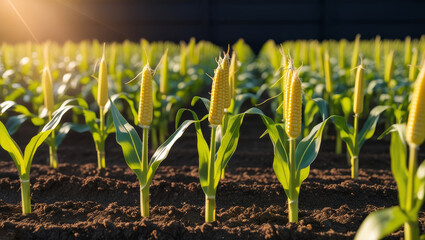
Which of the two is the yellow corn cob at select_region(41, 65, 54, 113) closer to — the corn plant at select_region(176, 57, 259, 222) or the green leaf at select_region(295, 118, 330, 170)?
the corn plant at select_region(176, 57, 259, 222)

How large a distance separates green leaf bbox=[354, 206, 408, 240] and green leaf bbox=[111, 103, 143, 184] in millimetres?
1420

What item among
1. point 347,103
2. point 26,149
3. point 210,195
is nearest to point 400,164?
point 210,195

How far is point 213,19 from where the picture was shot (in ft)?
83.4

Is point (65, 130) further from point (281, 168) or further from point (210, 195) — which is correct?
point (281, 168)

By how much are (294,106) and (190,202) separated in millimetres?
1414

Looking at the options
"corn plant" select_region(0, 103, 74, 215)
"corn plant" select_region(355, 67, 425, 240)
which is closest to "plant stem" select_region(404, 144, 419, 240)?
"corn plant" select_region(355, 67, 425, 240)

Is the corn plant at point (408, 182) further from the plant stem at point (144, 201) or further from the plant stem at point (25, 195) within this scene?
the plant stem at point (25, 195)

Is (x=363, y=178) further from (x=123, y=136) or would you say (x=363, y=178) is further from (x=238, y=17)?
(x=238, y=17)

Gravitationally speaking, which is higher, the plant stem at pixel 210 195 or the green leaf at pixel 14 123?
the green leaf at pixel 14 123

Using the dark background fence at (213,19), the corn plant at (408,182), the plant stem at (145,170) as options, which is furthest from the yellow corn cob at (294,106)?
the dark background fence at (213,19)

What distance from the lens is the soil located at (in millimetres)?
2623

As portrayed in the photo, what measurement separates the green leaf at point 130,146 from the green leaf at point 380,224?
1420 millimetres

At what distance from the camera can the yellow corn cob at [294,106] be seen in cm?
227

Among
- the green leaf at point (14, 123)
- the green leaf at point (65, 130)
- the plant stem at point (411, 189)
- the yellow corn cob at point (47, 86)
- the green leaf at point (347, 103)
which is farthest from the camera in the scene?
the green leaf at point (347, 103)
